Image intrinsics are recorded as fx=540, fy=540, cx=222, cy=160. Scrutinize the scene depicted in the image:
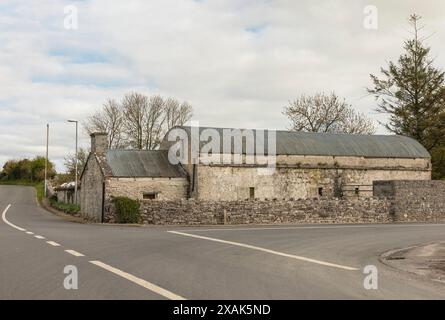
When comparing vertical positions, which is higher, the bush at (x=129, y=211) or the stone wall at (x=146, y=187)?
the stone wall at (x=146, y=187)

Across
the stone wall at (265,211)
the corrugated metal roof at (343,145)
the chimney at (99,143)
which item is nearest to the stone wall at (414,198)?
the stone wall at (265,211)

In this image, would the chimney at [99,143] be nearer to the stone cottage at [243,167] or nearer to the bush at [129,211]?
the stone cottage at [243,167]

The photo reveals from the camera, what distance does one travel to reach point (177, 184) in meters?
35.1

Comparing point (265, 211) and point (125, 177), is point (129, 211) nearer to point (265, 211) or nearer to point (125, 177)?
point (125, 177)

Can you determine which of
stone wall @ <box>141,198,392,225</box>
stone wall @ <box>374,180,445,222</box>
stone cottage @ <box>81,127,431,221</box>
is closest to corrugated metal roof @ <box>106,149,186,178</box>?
stone cottage @ <box>81,127,431,221</box>

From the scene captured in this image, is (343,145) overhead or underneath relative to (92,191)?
overhead

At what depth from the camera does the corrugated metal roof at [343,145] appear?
126ft

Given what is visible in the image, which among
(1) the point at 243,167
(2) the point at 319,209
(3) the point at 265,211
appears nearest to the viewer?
(3) the point at 265,211

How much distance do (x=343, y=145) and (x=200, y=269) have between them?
102ft

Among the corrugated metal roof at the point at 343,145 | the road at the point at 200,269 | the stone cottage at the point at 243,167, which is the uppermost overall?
the corrugated metal roof at the point at 343,145

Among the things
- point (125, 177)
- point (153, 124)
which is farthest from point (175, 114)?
point (125, 177)

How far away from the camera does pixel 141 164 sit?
1404 inches

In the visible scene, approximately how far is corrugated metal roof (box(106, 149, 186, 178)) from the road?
16.3 meters

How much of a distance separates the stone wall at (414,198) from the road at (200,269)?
16254mm
